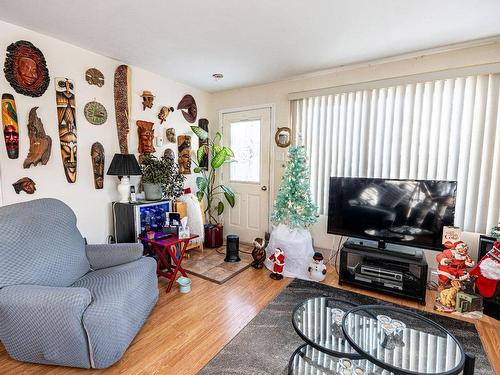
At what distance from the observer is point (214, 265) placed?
10.4 ft

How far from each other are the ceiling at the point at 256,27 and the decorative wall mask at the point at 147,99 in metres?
0.36

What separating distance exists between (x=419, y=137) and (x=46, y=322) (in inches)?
137

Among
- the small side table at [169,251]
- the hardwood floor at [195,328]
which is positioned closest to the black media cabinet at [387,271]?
the hardwood floor at [195,328]

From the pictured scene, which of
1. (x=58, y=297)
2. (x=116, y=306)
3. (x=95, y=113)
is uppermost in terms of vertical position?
(x=95, y=113)

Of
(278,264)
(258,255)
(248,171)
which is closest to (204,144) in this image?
(248,171)

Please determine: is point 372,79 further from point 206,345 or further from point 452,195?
point 206,345

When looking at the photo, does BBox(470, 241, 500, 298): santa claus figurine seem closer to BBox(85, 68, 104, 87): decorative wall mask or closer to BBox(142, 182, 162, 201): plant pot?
BBox(142, 182, 162, 201): plant pot

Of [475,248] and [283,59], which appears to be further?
[283,59]

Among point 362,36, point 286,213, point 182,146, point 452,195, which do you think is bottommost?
point 286,213

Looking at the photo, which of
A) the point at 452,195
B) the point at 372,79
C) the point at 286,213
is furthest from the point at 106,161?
the point at 452,195

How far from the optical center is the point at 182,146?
12.4 feet

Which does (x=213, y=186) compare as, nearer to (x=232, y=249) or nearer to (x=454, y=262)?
(x=232, y=249)

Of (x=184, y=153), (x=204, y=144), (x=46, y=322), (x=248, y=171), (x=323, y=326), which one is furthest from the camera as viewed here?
(x=204, y=144)

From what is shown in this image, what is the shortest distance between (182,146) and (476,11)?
3338 millimetres
